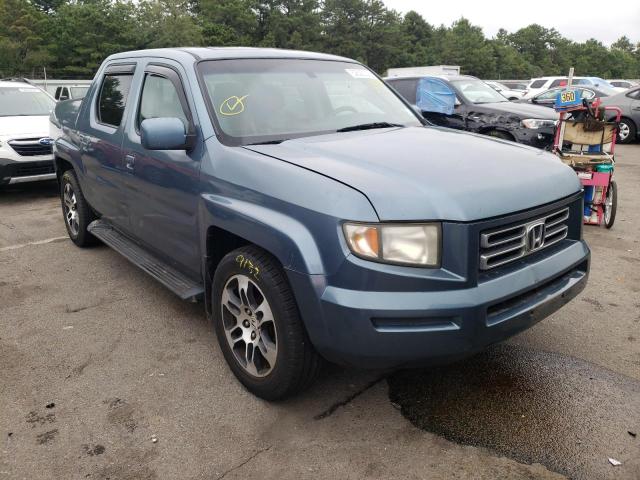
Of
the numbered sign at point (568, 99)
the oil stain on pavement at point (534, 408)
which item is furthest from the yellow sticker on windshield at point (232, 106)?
the numbered sign at point (568, 99)

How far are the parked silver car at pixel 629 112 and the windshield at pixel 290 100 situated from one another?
12620 millimetres

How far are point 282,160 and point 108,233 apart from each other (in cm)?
256

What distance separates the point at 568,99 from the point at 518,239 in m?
4.64

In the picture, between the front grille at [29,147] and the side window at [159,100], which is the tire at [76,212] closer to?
the side window at [159,100]

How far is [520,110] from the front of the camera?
9133 millimetres

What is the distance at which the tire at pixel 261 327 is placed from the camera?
8.61 feet

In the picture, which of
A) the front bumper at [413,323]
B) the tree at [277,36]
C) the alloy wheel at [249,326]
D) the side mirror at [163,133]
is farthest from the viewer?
the tree at [277,36]

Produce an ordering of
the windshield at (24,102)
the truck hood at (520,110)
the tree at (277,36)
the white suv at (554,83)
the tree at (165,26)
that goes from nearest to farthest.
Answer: the truck hood at (520,110) < the windshield at (24,102) < the white suv at (554,83) < the tree at (277,36) < the tree at (165,26)

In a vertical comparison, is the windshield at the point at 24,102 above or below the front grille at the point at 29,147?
above

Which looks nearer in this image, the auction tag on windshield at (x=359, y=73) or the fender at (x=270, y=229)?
the fender at (x=270, y=229)

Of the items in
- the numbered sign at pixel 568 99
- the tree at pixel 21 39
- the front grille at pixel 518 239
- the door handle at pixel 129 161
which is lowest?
the front grille at pixel 518 239

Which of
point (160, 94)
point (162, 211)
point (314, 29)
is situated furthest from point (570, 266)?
point (314, 29)

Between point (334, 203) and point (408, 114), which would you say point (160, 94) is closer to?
point (408, 114)

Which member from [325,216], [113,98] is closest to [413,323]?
[325,216]
